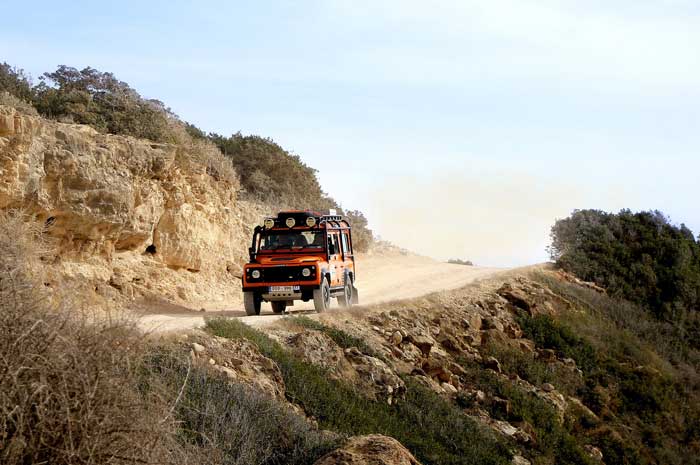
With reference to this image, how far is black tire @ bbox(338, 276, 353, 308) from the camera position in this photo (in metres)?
20.0

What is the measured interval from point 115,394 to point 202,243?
1811 centimetres

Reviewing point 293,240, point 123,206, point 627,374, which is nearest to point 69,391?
point 293,240

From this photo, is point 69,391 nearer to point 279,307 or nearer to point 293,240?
point 293,240

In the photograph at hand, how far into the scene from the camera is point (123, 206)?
20.2 metres

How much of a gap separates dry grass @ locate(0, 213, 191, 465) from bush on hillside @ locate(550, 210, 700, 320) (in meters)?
23.9

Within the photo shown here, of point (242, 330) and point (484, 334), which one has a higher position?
point (242, 330)

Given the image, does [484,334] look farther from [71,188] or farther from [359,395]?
[71,188]

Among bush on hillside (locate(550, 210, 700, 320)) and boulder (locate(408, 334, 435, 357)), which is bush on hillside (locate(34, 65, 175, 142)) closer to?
boulder (locate(408, 334, 435, 357))

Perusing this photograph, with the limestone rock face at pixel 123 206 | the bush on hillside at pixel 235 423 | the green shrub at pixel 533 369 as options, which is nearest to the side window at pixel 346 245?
the green shrub at pixel 533 369

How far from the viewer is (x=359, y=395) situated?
13.3 m

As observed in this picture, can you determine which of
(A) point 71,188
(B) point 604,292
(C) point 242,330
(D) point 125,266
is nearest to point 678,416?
(B) point 604,292

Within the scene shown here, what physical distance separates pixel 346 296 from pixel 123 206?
19.2 ft

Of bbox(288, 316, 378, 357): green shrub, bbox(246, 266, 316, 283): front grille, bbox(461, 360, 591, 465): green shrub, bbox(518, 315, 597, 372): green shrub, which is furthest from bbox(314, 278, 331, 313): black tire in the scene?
bbox(518, 315, 597, 372): green shrub

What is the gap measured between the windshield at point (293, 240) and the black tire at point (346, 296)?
4.89 feet
